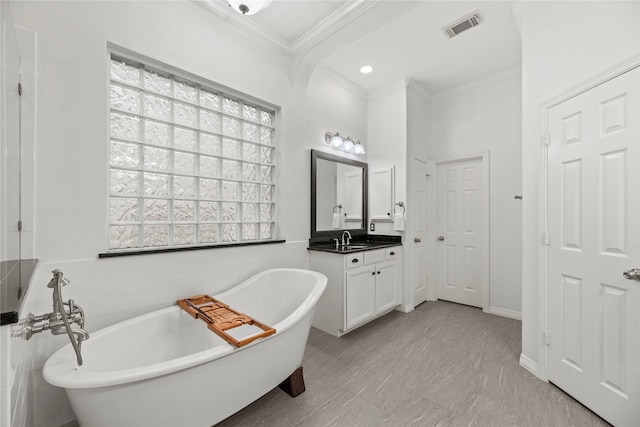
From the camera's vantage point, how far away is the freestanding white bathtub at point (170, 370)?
110 cm

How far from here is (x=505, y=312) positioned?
3227mm

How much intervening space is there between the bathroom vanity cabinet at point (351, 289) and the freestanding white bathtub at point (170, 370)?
2.28 ft

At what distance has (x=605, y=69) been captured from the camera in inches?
62.4

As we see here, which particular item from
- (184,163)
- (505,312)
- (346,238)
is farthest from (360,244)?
(184,163)

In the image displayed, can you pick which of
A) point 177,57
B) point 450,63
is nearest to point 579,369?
point 450,63

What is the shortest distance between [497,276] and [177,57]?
399 centimetres

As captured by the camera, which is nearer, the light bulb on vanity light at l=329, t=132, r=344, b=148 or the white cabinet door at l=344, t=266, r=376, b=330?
the white cabinet door at l=344, t=266, r=376, b=330

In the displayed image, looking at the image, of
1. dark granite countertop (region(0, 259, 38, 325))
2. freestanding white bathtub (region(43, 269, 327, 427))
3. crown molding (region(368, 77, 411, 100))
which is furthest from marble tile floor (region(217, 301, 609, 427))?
crown molding (region(368, 77, 411, 100))

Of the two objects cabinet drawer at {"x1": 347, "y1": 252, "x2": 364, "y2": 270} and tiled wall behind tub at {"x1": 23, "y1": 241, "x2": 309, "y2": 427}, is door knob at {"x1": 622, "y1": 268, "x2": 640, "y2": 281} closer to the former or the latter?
cabinet drawer at {"x1": 347, "y1": 252, "x2": 364, "y2": 270}

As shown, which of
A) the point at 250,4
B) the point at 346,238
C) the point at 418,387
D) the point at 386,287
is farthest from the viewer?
the point at 346,238

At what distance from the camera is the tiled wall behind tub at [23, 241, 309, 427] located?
4.82 ft

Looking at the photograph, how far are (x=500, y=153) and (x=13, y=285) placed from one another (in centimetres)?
420

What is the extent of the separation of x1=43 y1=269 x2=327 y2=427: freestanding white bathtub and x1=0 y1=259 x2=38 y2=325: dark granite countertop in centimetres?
38

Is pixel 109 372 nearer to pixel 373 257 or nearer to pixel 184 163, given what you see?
pixel 184 163
